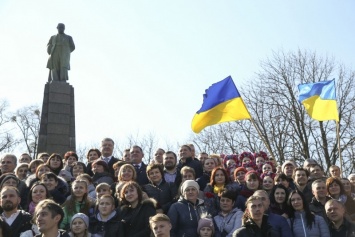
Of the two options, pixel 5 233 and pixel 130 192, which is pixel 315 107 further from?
pixel 5 233

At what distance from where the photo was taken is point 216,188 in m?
7.20

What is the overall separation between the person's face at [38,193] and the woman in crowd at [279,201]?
3.00m

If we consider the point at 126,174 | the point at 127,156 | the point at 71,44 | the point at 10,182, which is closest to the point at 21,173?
the point at 10,182

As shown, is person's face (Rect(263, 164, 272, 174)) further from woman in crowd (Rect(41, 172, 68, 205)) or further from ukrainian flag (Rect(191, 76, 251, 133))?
woman in crowd (Rect(41, 172, 68, 205))

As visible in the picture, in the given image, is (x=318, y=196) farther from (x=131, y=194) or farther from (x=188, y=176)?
(x=131, y=194)

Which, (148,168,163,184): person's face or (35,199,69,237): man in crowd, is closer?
(35,199,69,237): man in crowd

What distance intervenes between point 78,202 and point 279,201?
267cm

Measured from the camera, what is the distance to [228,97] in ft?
35.4

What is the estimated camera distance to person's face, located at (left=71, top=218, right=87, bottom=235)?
579cm

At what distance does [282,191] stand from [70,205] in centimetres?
281

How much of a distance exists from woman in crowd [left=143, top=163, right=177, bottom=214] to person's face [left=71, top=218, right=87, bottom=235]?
1.55 metres

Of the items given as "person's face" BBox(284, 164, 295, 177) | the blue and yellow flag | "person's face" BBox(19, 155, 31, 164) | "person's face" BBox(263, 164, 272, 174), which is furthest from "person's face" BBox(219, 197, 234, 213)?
the blue and yellow flag

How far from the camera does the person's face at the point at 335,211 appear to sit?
613cm

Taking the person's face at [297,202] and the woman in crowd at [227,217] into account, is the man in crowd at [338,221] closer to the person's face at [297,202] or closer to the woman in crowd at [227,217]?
the person's face at [297,202]
